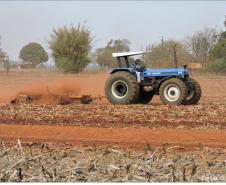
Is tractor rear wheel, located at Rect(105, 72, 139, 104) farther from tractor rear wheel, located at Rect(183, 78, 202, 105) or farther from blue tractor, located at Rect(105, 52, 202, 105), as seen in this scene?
tractor rear wheel, located at Rect(183, 78, 202, 105)

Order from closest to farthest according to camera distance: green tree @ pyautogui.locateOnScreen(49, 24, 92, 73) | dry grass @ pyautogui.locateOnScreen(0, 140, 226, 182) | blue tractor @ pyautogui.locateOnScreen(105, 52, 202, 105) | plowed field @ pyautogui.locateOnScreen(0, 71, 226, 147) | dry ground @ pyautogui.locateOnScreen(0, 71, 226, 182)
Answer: dry grass @ pyautogui.locateOnScreen(0, 140, 226, 182) < dry ground @ pyautogui.locateOnScreen(0, 71, 226, 182) < plowed field @ pyautogui.locateOnScreen(0, 71, 226, 147) < blue tractor @ pyautogui.locateOnScreen(105, 52, 202, 105) < green tree @ pyautogui.locateOnScreen(49, 24, 92, 73)

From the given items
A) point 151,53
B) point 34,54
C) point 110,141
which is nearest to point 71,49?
point 151,53

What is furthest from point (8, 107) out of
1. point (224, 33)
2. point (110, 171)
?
point (224, 33)

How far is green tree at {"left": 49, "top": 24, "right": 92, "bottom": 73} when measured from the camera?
50375 millimetres

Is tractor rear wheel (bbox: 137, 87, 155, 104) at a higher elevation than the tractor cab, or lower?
lower

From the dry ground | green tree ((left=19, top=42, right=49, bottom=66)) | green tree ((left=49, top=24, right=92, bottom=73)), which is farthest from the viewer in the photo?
green tree ((left=19, top=42, right=49, bottom=66))

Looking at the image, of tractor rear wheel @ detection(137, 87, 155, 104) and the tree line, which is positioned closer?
tractor rear wheel @ detection(137, 87, 155, 104)

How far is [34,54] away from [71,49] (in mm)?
58694

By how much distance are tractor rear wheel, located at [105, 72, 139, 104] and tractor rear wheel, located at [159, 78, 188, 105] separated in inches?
35.0

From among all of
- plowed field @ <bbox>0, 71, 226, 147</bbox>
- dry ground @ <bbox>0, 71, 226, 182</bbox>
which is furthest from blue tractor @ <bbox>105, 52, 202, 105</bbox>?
dry ground @ <bbox>0, 71, 226, 182</bbox>

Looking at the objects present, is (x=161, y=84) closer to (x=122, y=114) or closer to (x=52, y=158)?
(x=122, y=114)

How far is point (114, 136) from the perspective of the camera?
426 inches

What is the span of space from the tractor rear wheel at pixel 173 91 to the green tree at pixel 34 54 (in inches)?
3154

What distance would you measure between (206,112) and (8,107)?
6.20 meters
